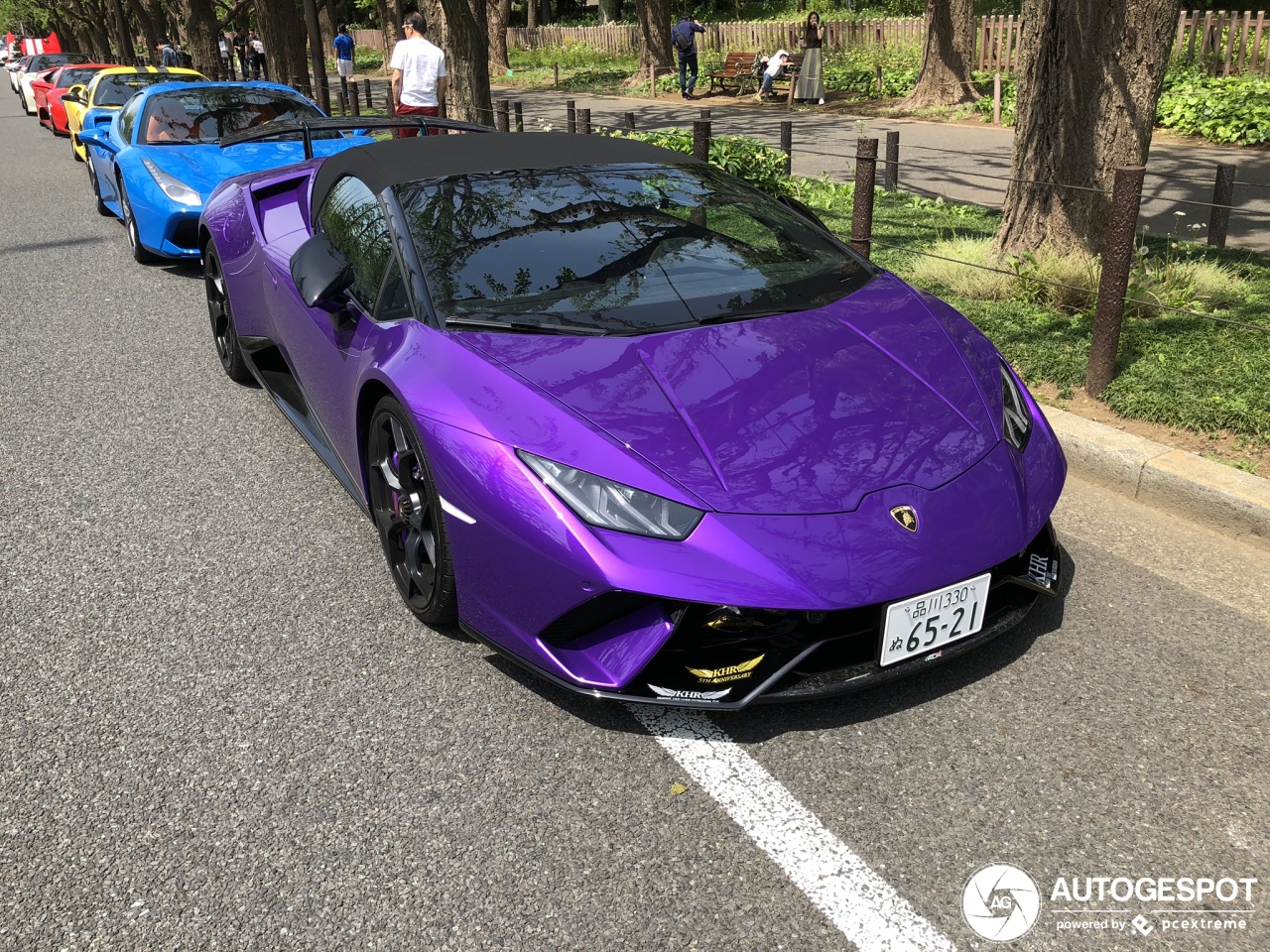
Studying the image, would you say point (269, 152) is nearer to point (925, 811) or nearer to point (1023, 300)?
point (1023, 300)

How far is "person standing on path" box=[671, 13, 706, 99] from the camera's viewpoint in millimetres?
23688

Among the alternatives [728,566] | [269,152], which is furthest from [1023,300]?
[269,152]

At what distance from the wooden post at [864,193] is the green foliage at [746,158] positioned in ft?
9.64

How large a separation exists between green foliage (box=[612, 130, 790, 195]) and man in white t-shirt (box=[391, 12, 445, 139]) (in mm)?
2736

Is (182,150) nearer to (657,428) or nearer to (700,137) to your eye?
(700,137)

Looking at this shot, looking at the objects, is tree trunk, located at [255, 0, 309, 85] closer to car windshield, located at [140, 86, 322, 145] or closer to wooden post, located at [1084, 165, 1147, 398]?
car windshield, located at [140, 86, 322, 145]

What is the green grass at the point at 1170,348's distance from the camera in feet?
15.0

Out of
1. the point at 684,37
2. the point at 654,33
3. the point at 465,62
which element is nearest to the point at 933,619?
the point at 465,62

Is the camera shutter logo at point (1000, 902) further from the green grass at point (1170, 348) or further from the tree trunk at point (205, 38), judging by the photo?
the tree trunk at point (205, 38)

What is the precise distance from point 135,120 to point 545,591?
8.28 meters

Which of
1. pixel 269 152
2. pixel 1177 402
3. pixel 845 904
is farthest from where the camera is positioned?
pixel 269 152

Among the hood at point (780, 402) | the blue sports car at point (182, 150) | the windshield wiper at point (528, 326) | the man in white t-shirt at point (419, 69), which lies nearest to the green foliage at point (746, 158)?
the man in white t-shirt at point (419, 69)

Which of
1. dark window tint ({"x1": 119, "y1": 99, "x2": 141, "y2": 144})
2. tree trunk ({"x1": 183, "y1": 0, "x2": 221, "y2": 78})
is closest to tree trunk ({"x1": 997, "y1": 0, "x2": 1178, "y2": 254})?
dark window tint ({"x1": 119, "y1": 99, "x2": 141, "y2": 144})

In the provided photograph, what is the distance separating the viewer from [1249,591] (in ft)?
11.5
